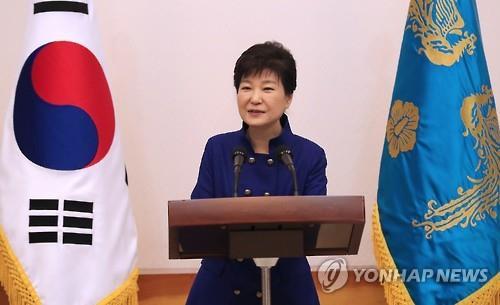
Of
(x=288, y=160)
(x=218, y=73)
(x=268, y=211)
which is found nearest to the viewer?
(x=268, y=211)

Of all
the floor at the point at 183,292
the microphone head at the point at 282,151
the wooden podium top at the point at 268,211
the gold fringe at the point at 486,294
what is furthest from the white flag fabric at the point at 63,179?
the gold fringe at the point at 486,294

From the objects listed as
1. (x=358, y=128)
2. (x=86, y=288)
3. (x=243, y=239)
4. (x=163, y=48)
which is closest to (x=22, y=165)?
(x=86, y=288)

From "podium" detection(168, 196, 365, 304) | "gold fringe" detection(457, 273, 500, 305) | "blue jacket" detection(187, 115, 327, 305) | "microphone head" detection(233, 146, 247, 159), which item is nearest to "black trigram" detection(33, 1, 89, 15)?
"blue jacket" detection(187, 115, 327, 305)

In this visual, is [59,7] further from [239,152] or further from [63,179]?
[239,152]

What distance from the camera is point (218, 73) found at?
3.59 m

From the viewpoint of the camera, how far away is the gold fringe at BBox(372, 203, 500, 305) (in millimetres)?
2820

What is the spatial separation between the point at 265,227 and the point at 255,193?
1.48ft

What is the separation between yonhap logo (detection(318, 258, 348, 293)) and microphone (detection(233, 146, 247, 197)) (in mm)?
1413

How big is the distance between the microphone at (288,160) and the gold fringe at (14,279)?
3.86ft

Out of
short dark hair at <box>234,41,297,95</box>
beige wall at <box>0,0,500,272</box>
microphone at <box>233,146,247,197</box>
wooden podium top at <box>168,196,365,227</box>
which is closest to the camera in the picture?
wooden podium top at <box>168,196,365,227</box>

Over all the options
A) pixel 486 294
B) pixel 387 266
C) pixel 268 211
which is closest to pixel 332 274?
pixel 387 266

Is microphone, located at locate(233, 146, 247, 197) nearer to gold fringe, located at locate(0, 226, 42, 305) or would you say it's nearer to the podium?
the podium

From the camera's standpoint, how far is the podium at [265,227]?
175 centimetres

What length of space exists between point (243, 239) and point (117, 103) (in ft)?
6.28
